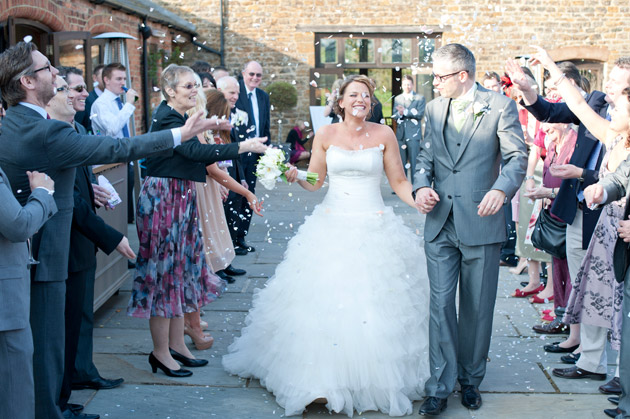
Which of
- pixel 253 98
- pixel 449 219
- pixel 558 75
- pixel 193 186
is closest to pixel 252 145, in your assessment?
pixel 193 186

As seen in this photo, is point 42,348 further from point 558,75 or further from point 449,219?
point 558,75

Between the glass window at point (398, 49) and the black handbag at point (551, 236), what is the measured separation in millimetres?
12558

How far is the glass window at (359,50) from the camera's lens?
1741 centimetres

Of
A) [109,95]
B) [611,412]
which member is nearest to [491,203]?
[611,412]

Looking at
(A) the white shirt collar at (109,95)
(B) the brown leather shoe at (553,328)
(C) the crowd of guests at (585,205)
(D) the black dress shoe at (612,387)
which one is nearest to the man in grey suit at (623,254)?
(C) the crowd of guests at (585,205)

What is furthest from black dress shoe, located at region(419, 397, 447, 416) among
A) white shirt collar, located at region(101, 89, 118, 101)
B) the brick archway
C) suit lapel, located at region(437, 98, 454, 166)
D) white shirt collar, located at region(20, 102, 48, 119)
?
the brick archway

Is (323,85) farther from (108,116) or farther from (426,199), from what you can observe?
(426,199)

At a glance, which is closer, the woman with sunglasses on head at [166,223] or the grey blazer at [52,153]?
Result: the grey blazer at [52,153]

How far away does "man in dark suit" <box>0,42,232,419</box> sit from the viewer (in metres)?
3.13

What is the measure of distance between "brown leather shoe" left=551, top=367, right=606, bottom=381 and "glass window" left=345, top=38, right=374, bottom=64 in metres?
13.8

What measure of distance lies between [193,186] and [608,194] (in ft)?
7.84

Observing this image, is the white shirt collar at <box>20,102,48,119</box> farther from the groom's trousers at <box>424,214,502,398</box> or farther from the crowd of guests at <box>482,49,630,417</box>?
the crowd of guests at <box>482,49,630,417</box>

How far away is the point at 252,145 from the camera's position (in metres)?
3.82

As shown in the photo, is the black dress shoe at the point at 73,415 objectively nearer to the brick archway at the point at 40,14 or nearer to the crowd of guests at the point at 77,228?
the crowd of guests at the point at 77,228
